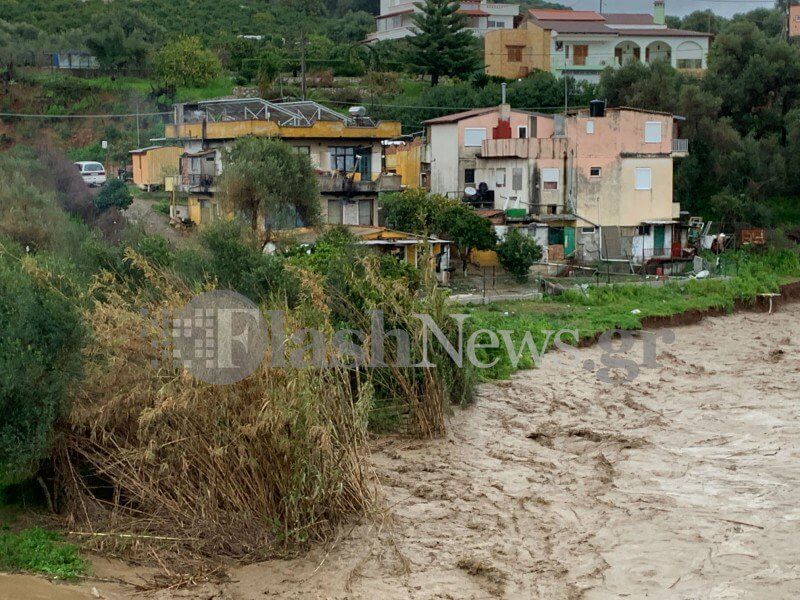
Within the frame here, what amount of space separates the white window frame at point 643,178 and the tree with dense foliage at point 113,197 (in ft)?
56.3

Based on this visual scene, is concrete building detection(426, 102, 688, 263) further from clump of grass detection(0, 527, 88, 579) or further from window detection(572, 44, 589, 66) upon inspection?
clump of grass detection(0, 527, 88, 579)

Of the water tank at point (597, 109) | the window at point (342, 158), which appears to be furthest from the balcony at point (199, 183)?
the water tank at point (597, 109)

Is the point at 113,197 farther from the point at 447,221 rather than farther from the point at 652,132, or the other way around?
the point at 652,132

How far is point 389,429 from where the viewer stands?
1788 cm

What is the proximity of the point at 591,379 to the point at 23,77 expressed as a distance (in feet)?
128

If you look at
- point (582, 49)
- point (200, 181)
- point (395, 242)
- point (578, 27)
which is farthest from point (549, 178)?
point (578, 27)

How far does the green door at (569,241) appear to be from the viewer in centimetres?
4038

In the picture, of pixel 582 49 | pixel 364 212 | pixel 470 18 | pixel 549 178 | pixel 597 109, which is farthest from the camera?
pixel 470 18

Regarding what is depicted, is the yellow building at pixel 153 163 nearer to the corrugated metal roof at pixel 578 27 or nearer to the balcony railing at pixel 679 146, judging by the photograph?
the balcony railing at pixel 679 146

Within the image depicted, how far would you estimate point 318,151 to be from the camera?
37750 mm

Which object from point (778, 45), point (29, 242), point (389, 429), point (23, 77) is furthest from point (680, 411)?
point (23, 77)

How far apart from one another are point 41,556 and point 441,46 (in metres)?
49.2

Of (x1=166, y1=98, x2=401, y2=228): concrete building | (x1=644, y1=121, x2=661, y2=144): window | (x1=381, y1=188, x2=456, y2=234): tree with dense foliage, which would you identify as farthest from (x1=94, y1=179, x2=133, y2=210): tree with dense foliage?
(x1=644, y1=121, x2=661, y2=144): window

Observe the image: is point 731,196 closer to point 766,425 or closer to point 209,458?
point 766,425
